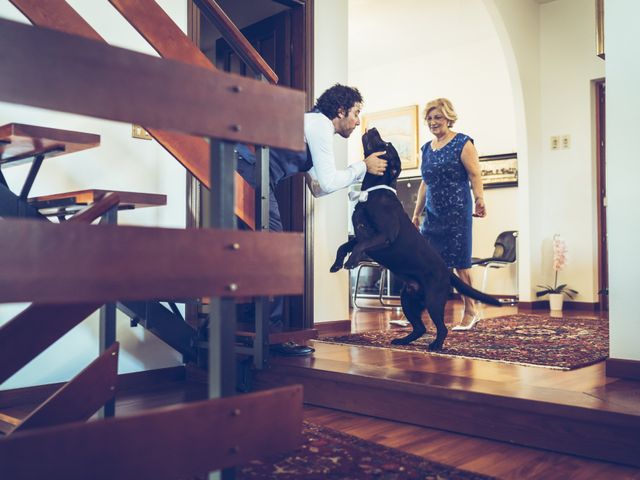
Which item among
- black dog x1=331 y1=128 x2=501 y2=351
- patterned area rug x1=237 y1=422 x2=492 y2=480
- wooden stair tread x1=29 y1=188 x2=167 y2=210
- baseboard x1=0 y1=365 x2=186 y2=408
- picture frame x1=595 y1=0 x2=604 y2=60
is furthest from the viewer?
black dog x1=331 y1=128 x2=501 y2=351

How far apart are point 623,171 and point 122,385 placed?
7.29 feet

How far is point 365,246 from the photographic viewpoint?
2738mm

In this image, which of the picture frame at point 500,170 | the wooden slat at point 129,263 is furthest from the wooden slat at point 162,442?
the picture frame at point 500,170

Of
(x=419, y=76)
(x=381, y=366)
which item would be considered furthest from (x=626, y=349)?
(x=419, y=76)

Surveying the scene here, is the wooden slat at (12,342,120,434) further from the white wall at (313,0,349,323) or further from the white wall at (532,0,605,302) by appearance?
the white wall at (532,0,605,302)

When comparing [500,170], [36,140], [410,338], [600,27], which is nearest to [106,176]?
[36,140]

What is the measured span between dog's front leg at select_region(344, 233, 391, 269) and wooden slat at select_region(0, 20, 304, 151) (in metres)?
1.60

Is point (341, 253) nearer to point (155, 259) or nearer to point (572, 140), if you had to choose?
point (155, 259)

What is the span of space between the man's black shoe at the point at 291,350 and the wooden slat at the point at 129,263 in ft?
5.78

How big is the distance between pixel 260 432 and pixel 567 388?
138 centimetres

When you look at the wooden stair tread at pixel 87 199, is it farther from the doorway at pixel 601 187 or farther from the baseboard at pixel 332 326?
the doorway at pixel 601 187

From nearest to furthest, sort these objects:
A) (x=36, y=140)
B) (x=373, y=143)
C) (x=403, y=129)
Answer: (x=36, y=140) → (x=373, y=143) → (x=403, y=129)

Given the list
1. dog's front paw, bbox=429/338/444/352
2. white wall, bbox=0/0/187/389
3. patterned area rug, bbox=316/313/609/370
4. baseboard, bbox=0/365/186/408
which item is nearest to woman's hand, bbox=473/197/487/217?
patterned area rug, bbox=316/313/609/370

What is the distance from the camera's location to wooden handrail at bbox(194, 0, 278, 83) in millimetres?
2104
